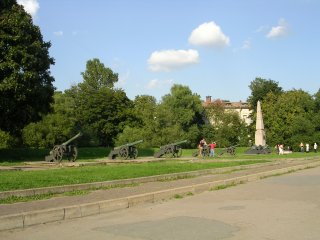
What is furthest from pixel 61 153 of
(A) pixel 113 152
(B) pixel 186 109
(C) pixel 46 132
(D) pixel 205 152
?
(B) pixel 186 109

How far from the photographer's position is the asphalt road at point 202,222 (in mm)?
6934

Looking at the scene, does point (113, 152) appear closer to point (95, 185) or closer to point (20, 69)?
point (20, 69)

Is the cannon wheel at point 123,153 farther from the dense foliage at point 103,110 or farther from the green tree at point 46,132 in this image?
the green tree at point 46,132

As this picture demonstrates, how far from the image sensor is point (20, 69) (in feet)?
89.6

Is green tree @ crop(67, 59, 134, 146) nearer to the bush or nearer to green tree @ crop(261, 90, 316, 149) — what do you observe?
the bush

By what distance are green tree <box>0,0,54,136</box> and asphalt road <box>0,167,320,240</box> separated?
59.4 ft

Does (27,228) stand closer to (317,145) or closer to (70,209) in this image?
(70,209)

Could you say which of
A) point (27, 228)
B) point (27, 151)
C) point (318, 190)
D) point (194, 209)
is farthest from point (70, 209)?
point (27, 151)

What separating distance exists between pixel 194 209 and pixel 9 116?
22.5 meters

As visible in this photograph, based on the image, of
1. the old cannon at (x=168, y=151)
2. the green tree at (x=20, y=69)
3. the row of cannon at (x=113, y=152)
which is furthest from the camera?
the old cannon at (x=168, y=151)

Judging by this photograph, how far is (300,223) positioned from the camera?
802cm

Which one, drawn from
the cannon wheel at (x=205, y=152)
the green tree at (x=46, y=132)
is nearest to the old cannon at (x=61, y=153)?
the cannon wheel at (x=205, y=152)

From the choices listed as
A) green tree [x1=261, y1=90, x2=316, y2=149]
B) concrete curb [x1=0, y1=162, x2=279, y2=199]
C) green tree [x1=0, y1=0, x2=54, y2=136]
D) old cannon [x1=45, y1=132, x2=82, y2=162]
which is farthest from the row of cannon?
green tree [x1=261, y1=90, x2=316, y2=149]

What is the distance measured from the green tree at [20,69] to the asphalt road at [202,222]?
18.1 m
